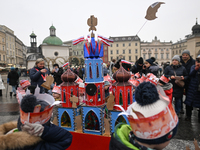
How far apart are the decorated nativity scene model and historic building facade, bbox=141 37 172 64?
5587cm

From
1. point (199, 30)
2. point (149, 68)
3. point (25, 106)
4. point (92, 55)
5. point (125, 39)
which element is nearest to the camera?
point (25, 106)

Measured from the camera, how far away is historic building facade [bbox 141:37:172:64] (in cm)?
5512

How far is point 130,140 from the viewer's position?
1142 mm

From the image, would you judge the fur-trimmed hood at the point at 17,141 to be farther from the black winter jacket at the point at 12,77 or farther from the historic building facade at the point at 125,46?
the historic building facade at the point at 125,46

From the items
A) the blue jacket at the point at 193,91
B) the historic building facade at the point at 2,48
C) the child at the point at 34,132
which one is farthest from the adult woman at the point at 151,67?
the historic building facade at the point at 2,48

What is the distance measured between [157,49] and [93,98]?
58107 millimetres

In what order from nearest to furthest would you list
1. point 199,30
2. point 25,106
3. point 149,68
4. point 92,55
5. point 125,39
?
1. point 25,106
2. point 92,55
3. point 149,68
4. point 199,30
5. point 125,39

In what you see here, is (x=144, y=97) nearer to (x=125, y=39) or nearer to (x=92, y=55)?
Result: (x=92, y=55)

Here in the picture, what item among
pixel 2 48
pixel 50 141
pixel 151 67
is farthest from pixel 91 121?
pixel 2 48

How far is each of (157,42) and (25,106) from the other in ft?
198

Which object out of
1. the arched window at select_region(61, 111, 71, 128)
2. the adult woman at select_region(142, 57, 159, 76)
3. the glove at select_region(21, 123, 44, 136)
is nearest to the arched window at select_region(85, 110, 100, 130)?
the arched window at select_region(61, 111, 71, 128)

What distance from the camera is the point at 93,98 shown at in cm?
260

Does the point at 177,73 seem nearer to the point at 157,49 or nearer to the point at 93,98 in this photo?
the point at 93,98

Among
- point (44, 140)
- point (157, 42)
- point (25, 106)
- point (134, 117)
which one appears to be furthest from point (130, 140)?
point (157, 42)
